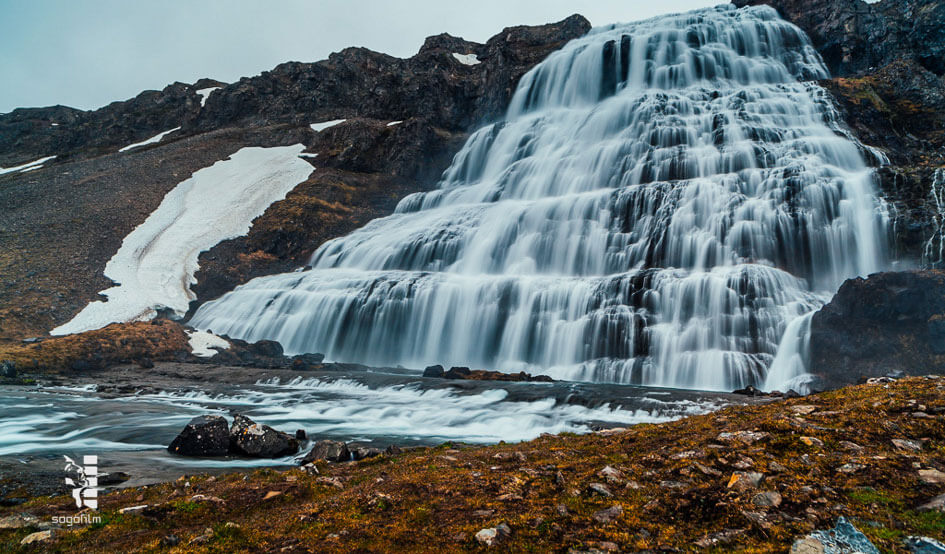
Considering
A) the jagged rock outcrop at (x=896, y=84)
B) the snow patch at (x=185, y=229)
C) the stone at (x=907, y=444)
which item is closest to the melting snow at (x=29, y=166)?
the snow patch at (x=185, y=229)

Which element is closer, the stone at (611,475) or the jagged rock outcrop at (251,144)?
the stone at (611,475)

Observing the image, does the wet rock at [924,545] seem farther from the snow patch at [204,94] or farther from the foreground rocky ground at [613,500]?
the snow patch at [204,94]

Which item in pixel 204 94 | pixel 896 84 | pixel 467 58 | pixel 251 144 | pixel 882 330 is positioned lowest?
pixel 882 330

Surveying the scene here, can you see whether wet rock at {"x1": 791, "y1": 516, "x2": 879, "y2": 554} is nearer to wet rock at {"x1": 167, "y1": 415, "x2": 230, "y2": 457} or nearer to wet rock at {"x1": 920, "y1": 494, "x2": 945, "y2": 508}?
wet rock at {"x1": 920, "y1": 494, "x2": 945, "y2": 508}

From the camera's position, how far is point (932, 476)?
4.63 metres

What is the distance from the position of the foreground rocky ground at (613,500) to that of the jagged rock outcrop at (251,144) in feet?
111

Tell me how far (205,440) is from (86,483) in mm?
2756

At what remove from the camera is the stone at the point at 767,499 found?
4.46 meters

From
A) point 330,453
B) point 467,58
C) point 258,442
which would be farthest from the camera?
point 467,58

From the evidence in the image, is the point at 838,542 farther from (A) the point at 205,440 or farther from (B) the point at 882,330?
(B) the point at 882,330

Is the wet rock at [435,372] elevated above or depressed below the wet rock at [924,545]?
below

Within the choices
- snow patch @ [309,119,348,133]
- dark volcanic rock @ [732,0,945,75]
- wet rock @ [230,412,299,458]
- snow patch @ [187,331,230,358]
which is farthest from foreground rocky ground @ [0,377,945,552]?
snow patch @ [309,119,348,133]

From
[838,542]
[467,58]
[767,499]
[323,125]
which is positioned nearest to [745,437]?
[767,499]

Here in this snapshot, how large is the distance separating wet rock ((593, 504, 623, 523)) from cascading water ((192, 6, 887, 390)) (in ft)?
57.0
